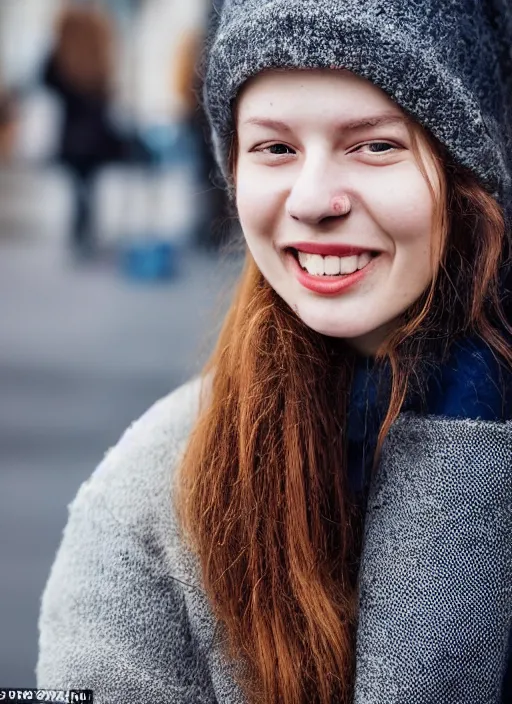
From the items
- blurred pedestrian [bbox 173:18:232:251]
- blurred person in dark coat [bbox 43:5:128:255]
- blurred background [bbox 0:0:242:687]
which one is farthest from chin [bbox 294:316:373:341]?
blurred person in dark coat [bbox 43:5:128:255]

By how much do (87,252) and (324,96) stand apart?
6.66 meters

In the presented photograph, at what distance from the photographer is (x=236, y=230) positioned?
1.89 meters

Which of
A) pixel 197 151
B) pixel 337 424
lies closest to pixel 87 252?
pixel 197 151

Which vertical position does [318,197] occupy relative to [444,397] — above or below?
above

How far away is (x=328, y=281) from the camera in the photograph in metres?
1.45

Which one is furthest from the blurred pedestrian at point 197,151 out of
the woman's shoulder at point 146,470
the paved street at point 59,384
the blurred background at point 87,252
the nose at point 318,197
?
the nose at point 318,197

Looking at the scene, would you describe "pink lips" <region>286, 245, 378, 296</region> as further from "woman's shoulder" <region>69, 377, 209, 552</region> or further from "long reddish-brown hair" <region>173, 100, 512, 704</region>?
"woman's shoulder" <region>69, 377, 209, 552</region>

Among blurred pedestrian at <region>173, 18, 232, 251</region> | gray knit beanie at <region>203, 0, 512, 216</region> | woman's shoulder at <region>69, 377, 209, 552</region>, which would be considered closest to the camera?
gray knit beanie at <region>203, 0, 512, 216</region>

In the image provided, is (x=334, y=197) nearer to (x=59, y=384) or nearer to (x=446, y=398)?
(x=446, y=398)

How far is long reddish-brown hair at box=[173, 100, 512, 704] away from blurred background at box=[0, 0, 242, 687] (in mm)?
339

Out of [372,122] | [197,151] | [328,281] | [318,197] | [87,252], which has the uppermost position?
[197,151]

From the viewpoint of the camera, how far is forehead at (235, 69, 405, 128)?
136 cm

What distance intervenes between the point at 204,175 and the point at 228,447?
626 centimetres

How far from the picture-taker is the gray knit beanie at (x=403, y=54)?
1328 millimetres
